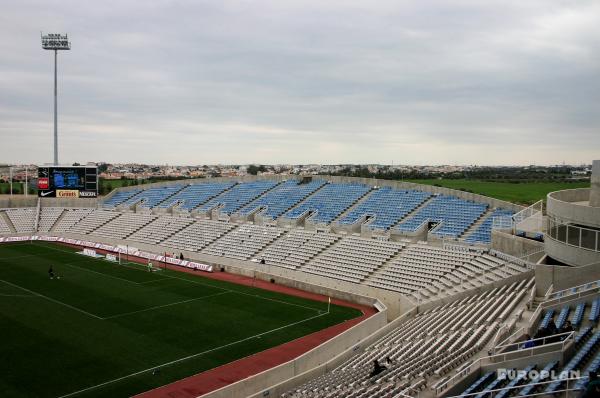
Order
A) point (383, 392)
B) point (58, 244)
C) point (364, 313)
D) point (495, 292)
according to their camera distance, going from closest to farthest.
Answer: point (383, 392) → point (495, 292) → point (364, 313) → point (58, 244)

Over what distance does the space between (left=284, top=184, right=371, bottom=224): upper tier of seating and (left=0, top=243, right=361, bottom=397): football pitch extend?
1247cm

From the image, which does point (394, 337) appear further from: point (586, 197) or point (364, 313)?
point (586, 197)

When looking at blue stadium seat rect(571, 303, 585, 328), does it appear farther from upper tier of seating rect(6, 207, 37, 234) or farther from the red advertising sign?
the red advertising sign

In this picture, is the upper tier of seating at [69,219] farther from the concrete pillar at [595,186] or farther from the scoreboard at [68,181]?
the concrete pillar at [595,186]

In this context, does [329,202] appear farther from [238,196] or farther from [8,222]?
[8,222]

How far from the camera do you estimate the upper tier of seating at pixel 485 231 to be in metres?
33.8

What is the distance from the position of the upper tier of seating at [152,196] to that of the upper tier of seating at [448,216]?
3252cm

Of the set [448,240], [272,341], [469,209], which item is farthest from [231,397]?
[469,209]

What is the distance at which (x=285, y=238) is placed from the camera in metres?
41.9

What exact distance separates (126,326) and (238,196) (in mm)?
30844

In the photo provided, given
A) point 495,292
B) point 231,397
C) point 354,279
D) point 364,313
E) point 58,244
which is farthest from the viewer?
point 58,244

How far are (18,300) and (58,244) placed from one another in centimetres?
2404

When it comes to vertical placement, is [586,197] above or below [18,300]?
above

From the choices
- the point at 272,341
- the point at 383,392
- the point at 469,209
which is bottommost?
the point at 272,341
